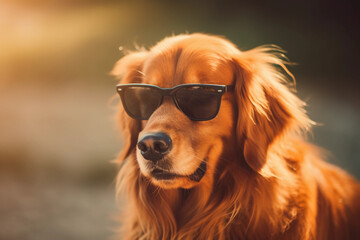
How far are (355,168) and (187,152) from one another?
190 centimetres

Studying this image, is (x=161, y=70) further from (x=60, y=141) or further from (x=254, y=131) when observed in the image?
(x=60, y=141)

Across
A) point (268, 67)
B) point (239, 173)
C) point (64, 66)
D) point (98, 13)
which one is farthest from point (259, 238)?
point (64, 66)

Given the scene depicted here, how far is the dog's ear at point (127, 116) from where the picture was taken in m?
1.89

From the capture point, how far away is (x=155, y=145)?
4.50 ft

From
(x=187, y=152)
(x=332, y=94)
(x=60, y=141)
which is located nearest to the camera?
(x=187, y=152)

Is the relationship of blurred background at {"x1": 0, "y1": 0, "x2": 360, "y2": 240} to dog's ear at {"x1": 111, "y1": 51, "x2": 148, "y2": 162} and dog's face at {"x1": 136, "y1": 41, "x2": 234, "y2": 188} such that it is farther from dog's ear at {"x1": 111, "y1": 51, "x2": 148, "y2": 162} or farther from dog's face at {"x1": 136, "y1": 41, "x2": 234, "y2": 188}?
dog's face at {"x1": 136, "y1": 41, "x2": 234, "y2": 188}

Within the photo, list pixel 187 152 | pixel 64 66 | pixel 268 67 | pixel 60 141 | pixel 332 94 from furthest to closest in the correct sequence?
pixel 60 141 < pixel 64 66 < pixel 332 94 < pixel 268 67 < pixel 187 152

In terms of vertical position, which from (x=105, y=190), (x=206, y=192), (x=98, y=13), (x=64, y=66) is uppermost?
(x=98, y=13)

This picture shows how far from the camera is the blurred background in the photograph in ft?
6.86

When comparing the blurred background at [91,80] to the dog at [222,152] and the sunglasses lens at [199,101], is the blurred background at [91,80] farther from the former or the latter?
the sunglasses lens at [199,101]

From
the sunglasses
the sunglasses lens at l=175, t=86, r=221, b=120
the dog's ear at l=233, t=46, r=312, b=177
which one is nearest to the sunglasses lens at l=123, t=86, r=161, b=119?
the sunglasses

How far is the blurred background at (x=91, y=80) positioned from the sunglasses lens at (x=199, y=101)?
34.2 inches

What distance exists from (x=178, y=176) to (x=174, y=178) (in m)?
0.02

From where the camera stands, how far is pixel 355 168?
2561mm
